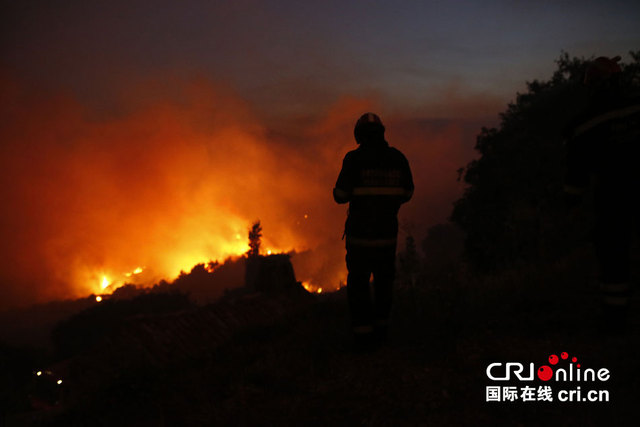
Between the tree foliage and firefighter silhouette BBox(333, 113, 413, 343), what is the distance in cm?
828

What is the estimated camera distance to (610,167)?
353 centimetres

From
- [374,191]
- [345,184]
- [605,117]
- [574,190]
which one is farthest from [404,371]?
[605,117]

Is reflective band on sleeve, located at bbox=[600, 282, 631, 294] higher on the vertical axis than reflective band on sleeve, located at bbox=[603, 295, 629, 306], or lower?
higher

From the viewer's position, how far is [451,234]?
68375 mm

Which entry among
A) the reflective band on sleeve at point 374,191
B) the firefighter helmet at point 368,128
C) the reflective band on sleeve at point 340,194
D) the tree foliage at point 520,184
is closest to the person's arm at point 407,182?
the reflective band on sleeve at point 374,191

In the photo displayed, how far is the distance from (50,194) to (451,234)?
120 metres

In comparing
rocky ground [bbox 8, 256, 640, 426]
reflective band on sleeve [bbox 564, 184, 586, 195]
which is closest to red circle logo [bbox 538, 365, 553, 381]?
rocky ground [bbox 8, 256, 640, 426]

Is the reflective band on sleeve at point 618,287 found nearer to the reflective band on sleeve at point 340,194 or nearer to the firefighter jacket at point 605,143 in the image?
the firefighter jacket at point 605,143

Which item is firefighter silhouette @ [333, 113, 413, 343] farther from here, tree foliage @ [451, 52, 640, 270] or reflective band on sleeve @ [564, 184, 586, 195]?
tree foliage @ [451, 52, 640, 270]

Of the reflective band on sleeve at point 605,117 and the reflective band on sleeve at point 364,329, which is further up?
the reflective band on sleeve at point 605,117

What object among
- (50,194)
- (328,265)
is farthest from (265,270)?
(50,194)

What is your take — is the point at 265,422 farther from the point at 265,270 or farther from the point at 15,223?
the point at 15,223

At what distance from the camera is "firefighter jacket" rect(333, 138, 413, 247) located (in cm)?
398

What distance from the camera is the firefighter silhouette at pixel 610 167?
3.47 metres
